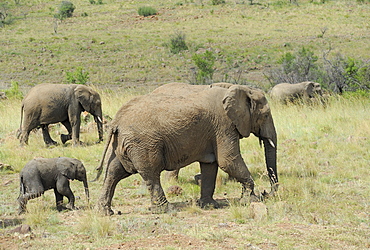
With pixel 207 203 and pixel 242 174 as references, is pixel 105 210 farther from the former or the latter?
pixel 242 174

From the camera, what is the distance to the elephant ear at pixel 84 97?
48.0 ft

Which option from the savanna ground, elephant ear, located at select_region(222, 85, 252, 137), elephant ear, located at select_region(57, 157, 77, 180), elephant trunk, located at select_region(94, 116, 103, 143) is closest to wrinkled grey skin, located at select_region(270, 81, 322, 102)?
the savanna ground

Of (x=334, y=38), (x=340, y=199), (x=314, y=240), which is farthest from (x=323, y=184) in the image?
(x=334, y=38)

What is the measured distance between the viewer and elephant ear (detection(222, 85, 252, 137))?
26.3ft

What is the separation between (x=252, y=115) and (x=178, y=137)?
1404mm

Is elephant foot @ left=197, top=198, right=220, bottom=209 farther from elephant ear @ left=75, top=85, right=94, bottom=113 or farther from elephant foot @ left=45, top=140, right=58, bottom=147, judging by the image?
elephant foot @ left=45, top=140, right=58, bottom=147

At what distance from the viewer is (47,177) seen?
804cm

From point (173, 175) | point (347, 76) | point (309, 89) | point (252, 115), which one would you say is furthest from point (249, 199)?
point (347, 76)

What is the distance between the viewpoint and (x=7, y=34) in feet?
160

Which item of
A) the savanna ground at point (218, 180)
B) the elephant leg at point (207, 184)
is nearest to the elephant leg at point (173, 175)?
the savanna ground at point (218, 180)

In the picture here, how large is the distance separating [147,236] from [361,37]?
38869 mm

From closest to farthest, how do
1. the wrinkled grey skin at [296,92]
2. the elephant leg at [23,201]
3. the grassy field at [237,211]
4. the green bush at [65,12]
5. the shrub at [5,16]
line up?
the grassy field at [237,211], the elephant leg at [23,201], the wrinkled grey skin at [296,92], the shrub at [5,16], the green bush at [65,12]

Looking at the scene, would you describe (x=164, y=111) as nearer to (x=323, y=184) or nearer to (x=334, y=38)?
(x=323, y=184)

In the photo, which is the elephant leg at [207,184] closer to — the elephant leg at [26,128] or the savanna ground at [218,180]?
the savanna ground at [218,180]
